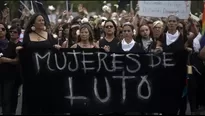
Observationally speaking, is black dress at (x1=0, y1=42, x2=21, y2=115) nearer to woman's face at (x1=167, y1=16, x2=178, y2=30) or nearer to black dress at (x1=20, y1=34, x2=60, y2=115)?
black dress at (x1=20, y1=34, x2=60, y2=115)

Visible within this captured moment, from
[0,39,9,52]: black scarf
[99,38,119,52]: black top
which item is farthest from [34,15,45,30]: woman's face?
[99,38,119,52]: black top

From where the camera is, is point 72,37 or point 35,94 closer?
point 35,94

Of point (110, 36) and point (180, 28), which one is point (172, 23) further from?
point (110, 36)

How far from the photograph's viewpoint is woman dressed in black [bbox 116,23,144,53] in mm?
7663

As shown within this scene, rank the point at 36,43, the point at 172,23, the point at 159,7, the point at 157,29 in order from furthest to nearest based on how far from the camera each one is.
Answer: the point at 159,7
the point at 157,29
the point at 172,23
the point at 36,43

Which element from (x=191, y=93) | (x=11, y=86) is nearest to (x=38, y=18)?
(x=11, y=86)

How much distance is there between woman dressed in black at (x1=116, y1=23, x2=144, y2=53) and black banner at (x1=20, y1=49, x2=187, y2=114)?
27.0 inches

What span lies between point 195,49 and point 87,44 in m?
1.92

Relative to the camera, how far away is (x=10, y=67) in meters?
7.72

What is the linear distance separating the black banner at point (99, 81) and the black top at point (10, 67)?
770 millimetres

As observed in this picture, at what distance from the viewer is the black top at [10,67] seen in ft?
25.1

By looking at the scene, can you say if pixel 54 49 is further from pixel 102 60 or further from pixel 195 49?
pixel 195 49

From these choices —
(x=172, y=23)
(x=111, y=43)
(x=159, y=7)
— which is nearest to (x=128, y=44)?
(x=111, y=43)

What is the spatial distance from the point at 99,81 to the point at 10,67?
5.15ft
